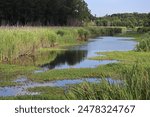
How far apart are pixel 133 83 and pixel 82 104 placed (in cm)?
178

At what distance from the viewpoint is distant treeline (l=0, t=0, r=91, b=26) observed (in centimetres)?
5853

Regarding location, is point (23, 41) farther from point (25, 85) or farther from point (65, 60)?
point (25, 85)

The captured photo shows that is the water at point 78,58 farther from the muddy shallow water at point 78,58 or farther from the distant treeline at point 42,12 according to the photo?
the distant treeline at point 42,12

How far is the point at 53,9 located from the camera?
217 ft

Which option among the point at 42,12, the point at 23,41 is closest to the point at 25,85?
the point at 23,41

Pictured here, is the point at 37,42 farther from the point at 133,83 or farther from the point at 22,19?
the point at 22,19

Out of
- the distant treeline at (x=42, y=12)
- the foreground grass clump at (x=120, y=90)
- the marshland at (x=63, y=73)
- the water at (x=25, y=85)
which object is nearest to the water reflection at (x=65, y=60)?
the marshland at (x=63, y=73)

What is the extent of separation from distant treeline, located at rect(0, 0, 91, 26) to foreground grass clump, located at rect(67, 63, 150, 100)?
45.5 meters

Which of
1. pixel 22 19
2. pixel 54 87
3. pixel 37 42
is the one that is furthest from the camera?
pixel 22 19

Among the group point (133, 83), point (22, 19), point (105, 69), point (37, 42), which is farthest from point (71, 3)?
point (133, 83)

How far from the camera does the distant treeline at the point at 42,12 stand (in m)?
58.5

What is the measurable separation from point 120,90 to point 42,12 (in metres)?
58.4

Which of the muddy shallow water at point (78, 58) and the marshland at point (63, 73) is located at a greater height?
the marshland at point (63, 73)

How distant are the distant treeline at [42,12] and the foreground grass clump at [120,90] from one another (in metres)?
45.5
